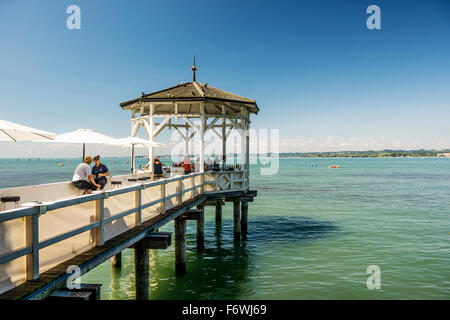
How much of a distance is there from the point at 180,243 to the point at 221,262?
2.86m

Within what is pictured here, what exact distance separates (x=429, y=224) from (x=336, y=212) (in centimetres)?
763

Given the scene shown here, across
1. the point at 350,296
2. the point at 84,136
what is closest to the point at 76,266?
the point at 84,136

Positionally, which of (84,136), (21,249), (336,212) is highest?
(84,136)

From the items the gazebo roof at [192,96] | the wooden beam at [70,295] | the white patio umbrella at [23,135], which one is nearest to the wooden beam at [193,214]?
the gazebo roof at [192,96]

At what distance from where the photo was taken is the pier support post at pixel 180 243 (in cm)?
1333

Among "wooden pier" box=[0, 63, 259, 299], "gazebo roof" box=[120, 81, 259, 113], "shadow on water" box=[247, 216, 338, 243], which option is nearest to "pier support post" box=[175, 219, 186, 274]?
"wooden pier" box=[0, 63, 259, 299]

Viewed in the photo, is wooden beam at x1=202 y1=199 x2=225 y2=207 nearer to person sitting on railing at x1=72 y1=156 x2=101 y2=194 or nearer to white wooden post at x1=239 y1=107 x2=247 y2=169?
white wooden post at x1=239 y1=107 x2=247 y2=169

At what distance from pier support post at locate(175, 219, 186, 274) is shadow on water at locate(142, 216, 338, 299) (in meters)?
0.34

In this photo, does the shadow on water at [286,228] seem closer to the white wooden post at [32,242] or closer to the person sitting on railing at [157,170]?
the person sitting on railing at [157,170]

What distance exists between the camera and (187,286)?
12.5 m

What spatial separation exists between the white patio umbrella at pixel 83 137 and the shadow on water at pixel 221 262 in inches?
215

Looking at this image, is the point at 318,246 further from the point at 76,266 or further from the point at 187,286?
the point at 76,266

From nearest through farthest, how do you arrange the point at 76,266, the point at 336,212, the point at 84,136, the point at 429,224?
the point at 76,266
the point at 84,136
the point at 429,224
the point at 336,212

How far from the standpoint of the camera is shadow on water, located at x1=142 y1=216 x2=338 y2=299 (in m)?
12.1
